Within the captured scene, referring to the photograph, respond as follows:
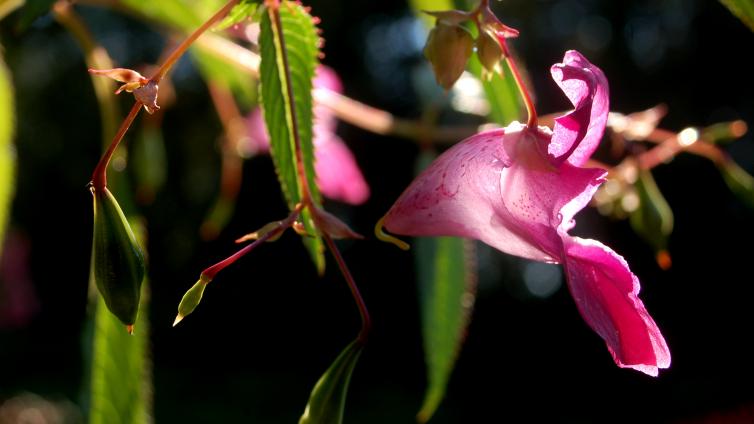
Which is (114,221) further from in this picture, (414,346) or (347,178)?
(414,346)

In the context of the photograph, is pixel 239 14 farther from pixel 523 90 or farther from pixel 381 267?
pixel 381 267

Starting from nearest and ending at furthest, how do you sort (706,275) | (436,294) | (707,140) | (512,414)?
(707,140) < (436,294) < (706,275) < (512,414)

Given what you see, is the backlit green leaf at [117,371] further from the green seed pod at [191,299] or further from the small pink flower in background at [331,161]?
the small pink flower in background at [331,161]

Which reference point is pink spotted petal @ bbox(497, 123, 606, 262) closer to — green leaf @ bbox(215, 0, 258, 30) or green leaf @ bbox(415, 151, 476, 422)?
green leaf @ bbox(215, 0, 258, 30)

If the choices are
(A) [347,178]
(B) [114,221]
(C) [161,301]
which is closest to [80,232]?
(C) [161,301]

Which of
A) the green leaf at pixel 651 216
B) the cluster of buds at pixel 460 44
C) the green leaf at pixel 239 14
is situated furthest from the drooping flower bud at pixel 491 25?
the green leaf at pixel 651 216

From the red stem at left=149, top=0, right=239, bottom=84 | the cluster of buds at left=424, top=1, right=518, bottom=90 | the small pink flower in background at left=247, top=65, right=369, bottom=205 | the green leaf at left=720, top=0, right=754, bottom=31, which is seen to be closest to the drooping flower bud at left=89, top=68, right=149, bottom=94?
the red stem at left=149, top=0, right=239, bottom=84

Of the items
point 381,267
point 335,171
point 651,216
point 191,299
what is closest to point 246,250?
point 191,299
